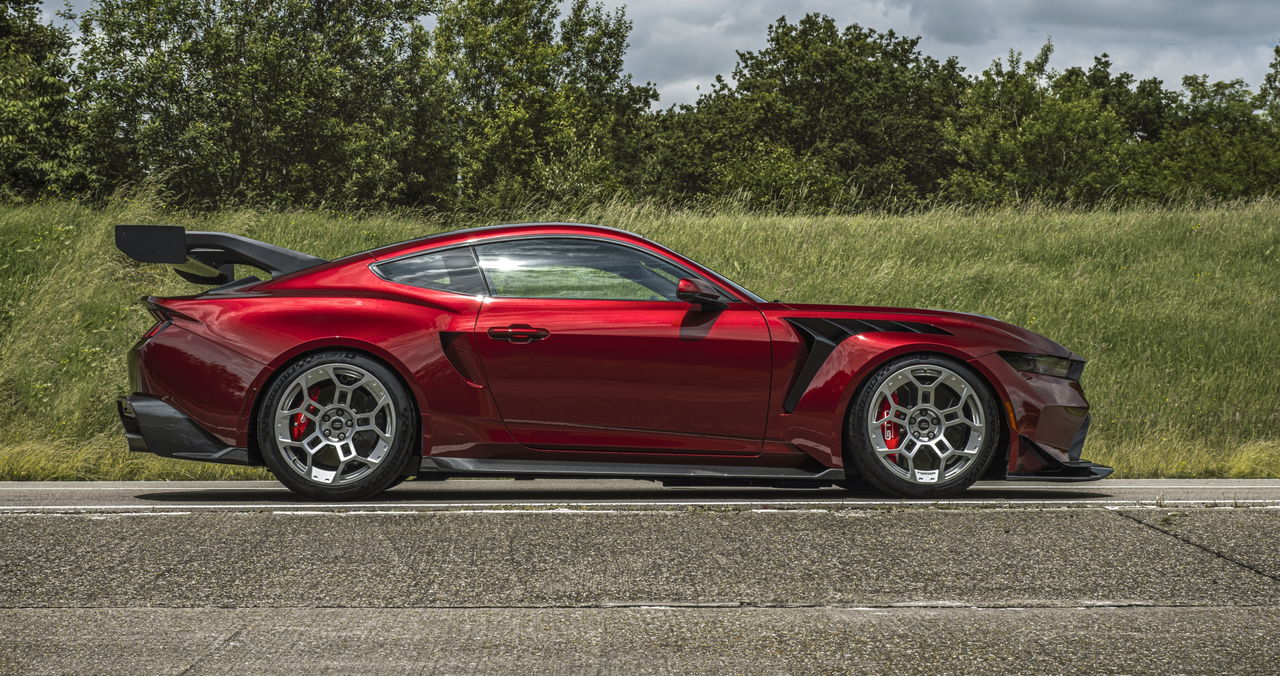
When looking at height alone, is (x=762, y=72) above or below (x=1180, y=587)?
above

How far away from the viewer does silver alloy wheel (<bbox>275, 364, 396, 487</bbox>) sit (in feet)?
20.0

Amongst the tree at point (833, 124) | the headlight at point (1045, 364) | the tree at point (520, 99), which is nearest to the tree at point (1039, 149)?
the tree at point (833, 124)

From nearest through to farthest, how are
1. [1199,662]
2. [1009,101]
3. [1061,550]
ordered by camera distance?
[1199,662] < [1061,550] < [1009,101]

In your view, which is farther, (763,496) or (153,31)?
(153,31)

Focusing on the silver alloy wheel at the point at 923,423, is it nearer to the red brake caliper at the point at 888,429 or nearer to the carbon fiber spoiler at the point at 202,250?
the red brake caliper at the point at 888,429

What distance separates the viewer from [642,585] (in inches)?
168

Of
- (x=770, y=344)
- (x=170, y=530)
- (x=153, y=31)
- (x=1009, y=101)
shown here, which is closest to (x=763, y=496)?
(x=770, y=344)

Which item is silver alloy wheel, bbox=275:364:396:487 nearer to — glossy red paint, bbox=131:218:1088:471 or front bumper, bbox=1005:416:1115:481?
glossy red paint, bbox=131:218:1088:471

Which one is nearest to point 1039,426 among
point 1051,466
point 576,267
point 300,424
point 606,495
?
point 1051,466

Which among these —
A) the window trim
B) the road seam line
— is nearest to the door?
the window trim

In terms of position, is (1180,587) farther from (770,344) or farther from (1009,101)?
(1009,101)

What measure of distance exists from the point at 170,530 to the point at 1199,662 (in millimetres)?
4054

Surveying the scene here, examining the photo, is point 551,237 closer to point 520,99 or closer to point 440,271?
point 440,271

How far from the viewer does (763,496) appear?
6.46 meters
